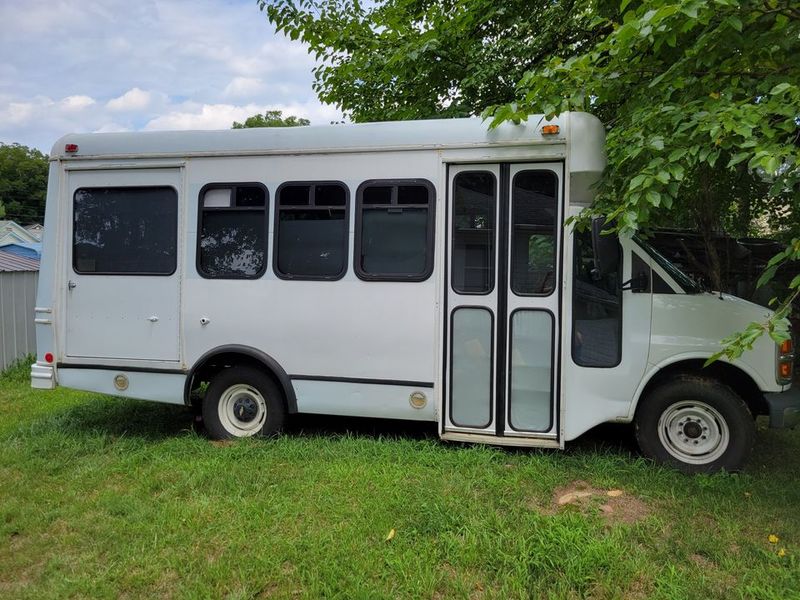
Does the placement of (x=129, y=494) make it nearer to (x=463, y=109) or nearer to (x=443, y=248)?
(x=443, y=248)

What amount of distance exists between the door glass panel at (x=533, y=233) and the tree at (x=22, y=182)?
59159 millimetres

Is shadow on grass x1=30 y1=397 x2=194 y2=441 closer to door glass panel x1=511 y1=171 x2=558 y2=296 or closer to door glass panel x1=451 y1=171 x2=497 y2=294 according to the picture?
door glass panel x1=451 y1=171 x2=497 y2=294

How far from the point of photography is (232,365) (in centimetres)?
525

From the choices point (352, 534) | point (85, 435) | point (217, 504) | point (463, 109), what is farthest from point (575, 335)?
point (85, 435)

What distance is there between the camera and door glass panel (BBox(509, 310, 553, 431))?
456 cm

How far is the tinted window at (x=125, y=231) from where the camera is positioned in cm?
523

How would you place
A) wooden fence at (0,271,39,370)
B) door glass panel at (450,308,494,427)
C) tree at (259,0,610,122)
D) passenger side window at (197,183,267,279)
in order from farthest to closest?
wooden fence at (0,271,39,370) < tree at (259,0,610,122) < passenger side window at (197,183,267,279) < door glass panel at (450,308,494,427)

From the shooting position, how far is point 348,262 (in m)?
4.88

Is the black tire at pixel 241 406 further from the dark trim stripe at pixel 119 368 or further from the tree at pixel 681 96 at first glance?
the tree at pixel 681 96

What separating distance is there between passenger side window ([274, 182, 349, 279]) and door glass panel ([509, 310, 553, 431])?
1.58 m

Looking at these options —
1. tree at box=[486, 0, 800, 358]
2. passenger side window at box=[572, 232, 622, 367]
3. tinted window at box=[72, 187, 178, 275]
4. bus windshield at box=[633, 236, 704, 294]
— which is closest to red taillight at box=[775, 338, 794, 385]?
bus windshield at box=[633, 236, 704, 294]

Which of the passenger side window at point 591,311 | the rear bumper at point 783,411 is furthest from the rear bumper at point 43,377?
the rear bumper at point 783,411

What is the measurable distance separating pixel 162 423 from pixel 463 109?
16.9 feet

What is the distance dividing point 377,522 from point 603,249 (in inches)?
99.6
